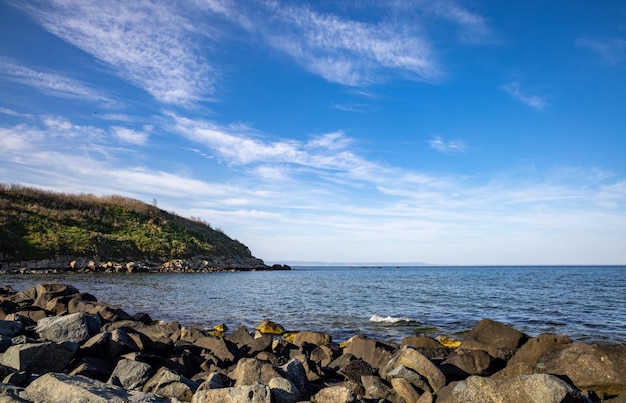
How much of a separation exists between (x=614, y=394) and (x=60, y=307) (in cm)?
1958

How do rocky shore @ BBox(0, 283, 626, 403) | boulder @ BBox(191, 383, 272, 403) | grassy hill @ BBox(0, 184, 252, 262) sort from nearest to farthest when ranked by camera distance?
boulder @ BBox(191, 383, 272, 403) < rocky shore @ BBox(0, 283, 626, 403) < grassy hill @ BBox(0, 184, 252, 262)

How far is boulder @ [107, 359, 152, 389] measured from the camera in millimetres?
8070

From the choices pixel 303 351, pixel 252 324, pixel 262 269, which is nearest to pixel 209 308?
pixel 252 324

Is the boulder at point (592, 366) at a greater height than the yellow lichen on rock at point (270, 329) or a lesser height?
greater

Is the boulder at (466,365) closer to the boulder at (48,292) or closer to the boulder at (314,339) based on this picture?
the boulder at (314,339)

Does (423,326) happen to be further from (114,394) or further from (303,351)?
(114,394)

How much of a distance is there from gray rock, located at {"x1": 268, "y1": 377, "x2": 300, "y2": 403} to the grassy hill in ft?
207

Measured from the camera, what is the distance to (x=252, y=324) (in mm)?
20172

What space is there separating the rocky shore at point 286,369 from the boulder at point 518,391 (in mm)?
16

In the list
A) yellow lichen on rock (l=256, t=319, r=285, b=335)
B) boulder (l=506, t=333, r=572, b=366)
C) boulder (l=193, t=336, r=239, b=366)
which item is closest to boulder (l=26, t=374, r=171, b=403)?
boulder (l=193, t=336, r=239, b=366)

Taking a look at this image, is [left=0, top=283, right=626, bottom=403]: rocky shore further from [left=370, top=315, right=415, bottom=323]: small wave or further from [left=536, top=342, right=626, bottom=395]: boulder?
[left=370, top=315, right=415, bottom=323]: small wave

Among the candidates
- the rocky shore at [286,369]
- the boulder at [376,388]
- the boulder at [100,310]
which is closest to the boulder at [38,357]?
the rocky shore at [286,369]

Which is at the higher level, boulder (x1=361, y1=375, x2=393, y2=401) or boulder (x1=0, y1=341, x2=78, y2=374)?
boulder (x1=0, y1=341, x2=78, y2=374)

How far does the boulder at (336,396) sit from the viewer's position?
273 inches
